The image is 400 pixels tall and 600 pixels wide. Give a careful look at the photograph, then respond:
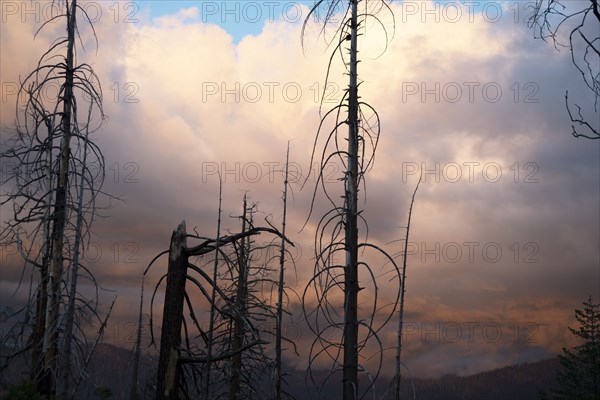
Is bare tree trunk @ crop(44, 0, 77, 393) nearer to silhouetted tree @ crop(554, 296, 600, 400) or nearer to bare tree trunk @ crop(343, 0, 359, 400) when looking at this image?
bare tree trunk @ crop(343, 0, 359, 400)

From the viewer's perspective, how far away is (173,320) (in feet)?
23.9

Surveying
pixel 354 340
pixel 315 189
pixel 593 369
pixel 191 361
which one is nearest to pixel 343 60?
pixel 315 189

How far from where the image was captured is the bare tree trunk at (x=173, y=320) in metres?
7.14

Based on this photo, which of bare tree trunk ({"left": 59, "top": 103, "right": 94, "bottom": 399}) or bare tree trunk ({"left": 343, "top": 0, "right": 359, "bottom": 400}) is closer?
bare tree trunk ({"left": 343, "top": 0, "right": 359, "bottom": 400})

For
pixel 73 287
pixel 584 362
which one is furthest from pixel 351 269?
pixel 584 362

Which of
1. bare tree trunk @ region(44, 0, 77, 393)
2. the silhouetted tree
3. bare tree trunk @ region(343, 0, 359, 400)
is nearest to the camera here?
bare tree trunk @ region(343, 0, 359, 400)

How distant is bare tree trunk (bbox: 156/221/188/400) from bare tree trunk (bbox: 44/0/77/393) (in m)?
5.78

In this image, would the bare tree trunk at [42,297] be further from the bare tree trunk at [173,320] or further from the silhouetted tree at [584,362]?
the silhouetted tree at [584,362]

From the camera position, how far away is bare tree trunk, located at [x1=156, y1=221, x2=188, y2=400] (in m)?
7.14

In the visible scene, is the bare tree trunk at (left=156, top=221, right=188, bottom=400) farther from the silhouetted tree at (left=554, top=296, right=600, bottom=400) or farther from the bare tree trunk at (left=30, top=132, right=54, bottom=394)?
the silhouetted tree at (left=554, top=296, right=600, bottom=400)

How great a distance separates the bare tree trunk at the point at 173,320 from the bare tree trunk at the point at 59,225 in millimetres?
5777

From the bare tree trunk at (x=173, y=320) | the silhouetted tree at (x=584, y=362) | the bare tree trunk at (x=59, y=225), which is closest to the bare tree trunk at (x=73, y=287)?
the bare tree trunk at (x=59, y=225)

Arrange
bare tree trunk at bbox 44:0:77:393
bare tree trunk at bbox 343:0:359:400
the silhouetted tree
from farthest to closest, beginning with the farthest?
1. the silhouetted tree
2. bare tree trunk at bbox 44:0:77:393
3. bare tree trunk at bbox 343:0:359:400

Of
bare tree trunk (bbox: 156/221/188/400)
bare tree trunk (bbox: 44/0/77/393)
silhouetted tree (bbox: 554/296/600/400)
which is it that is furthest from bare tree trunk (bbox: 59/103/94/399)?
silhouetted tree (bbox: 554/296/600/400)
